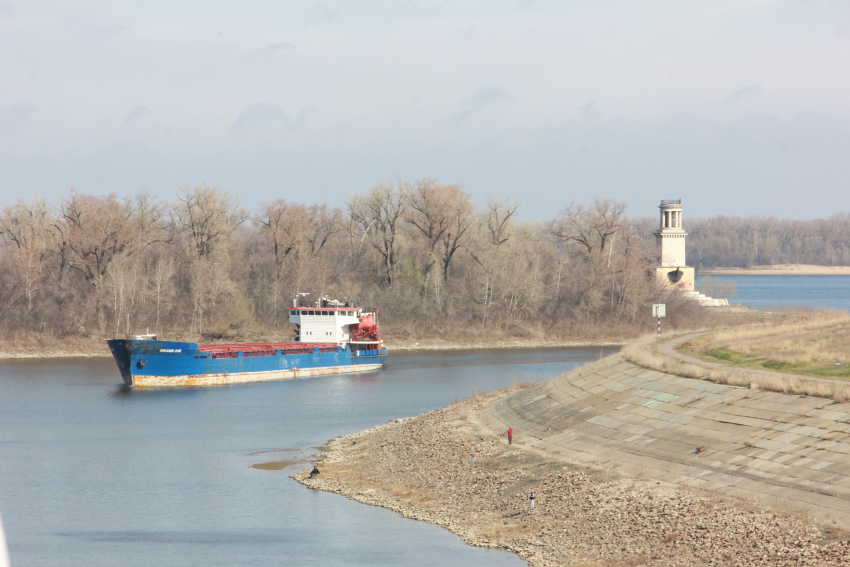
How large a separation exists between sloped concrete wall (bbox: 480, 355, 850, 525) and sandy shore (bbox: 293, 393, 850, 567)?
1.03m

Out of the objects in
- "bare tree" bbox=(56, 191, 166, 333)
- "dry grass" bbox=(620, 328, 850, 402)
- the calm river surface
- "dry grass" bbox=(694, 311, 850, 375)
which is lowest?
the calm river surface

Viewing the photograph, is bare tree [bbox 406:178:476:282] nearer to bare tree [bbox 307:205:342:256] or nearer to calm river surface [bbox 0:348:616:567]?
bare tree [bbox 307:205:342:256]

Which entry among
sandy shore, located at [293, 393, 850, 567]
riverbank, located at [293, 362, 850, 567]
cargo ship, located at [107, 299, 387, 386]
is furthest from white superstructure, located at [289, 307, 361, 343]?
sandy shore, located at [293, 393, 850, 567]

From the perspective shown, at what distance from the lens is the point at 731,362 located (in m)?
35.2

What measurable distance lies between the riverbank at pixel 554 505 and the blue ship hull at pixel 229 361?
28033 millimetres

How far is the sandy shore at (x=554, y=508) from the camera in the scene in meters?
18.2

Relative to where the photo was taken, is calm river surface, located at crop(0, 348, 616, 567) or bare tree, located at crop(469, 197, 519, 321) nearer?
calm river surface, located at crop(0, 348, 616, 567)

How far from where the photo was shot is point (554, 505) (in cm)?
2341

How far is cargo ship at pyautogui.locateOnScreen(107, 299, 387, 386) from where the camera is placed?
58.6 metres

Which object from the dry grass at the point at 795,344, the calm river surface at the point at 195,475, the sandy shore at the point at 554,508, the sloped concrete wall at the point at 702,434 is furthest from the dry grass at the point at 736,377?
the calm river surface at the point at 195,475

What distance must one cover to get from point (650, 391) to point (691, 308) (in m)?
68.8

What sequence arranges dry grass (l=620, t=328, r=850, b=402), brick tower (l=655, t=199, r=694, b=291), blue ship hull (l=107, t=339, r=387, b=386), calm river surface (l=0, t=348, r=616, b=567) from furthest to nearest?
1. brick tower (l=655, t=199, r=694, b=291)
2. blue ship hull (l=107, t=339, r=387, b=386)
3. dry grass (l=620, t=328, r=850, b=402)
4. calm river surface (l=0, t=348, r=616, b=567)

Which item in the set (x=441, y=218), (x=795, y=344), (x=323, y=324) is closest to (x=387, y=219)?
(x=441, y=218)

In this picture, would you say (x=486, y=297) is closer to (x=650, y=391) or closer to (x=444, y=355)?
(x=444, y=355)
